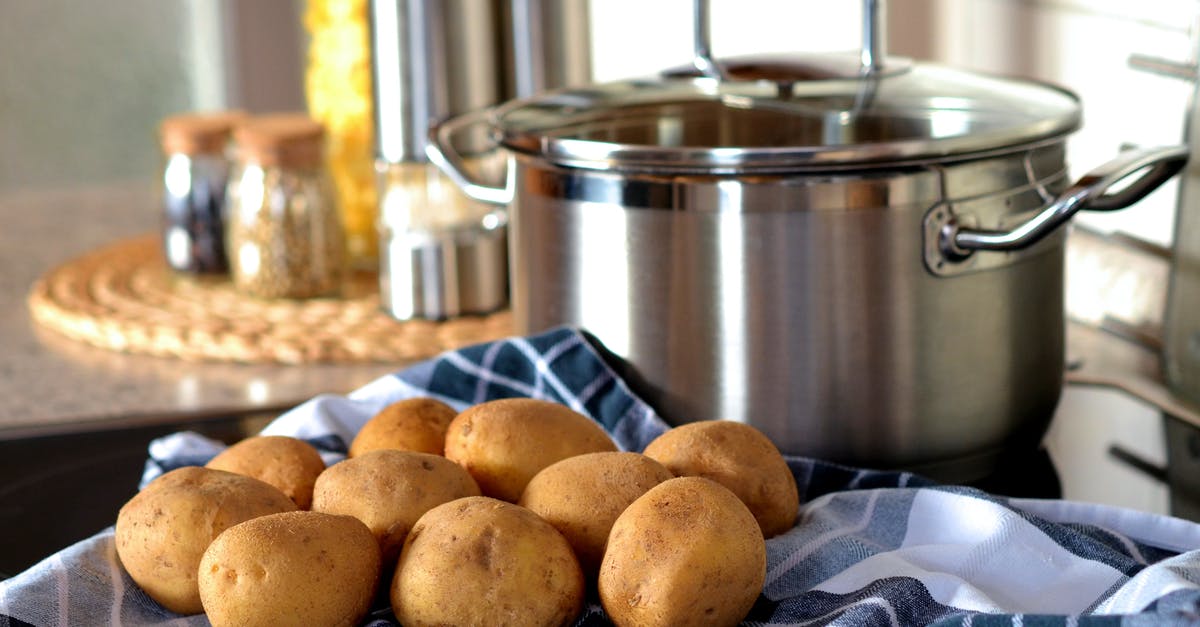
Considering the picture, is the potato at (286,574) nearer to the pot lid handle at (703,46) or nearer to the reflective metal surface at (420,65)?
the pot lid handle at (703,46)

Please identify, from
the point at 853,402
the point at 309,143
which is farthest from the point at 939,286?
the point at 309,143

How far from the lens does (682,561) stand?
1.55ft

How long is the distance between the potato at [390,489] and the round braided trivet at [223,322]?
464 mm

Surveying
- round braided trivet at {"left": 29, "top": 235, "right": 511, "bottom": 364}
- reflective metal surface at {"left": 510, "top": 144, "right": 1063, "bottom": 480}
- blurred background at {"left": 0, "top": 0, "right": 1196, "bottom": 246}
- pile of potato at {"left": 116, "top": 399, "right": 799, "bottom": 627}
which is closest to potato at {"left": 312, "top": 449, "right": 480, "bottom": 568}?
pile of potato at {"left": 116, "top": 399, "right": 799, "bottom": 627}

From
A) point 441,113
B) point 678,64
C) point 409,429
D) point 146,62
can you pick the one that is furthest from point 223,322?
point 146,62

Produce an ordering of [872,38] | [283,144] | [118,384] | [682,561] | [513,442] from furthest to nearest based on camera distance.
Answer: [283,144], [118,384], [872,38], [513,442], [682,561]

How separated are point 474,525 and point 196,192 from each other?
2.55ft

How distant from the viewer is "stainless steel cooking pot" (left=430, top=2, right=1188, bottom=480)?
0.61 meters

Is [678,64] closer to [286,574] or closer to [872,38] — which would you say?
[872,38]

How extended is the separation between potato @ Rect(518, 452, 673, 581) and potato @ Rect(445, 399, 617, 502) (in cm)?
Answer: 3

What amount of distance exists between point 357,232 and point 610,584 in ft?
2.66

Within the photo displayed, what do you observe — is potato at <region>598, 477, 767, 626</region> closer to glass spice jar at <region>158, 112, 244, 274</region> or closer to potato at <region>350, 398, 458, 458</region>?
potato at <region>350, 398, 458, 458</region>

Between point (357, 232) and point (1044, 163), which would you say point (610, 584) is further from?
point (357, 232)

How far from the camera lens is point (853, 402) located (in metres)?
0.63
